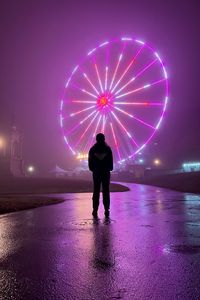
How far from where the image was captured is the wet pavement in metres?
2.57

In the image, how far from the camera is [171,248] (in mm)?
4109

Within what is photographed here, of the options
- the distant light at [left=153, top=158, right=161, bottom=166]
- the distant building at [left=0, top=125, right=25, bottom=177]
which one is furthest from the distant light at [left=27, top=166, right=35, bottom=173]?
the distant light at [left=153, top=158, right=161, bottom=166]

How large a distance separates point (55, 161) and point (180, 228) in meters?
130

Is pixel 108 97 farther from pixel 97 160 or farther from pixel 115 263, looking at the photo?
pixel 115 263

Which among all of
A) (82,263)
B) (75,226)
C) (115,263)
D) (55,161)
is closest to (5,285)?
(82,263)

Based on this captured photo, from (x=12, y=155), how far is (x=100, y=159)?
67030 millimetres

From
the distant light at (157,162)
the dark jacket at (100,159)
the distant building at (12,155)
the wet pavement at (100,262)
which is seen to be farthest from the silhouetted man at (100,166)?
the distant light at (157,162)

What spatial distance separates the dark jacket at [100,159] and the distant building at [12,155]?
59.1 metres

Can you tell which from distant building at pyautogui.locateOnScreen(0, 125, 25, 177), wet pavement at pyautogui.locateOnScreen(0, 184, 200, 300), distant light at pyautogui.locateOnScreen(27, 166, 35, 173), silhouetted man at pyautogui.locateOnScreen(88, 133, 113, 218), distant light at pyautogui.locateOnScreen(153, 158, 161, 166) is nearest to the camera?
wet pavement at pyautogui.locateOnScreen(0, 184, 200, 300)

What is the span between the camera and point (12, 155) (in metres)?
72.7

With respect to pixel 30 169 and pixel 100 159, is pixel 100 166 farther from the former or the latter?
pixel 30 169

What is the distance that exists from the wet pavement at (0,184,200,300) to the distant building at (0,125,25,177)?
61953 millimetres

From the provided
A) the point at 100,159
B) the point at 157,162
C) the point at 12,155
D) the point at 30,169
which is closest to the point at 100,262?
the point at 100,159

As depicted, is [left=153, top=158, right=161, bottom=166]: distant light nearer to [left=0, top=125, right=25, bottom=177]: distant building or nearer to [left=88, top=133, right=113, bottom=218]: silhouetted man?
[left=0, top=125, right=25, bottom=177]: distant building
